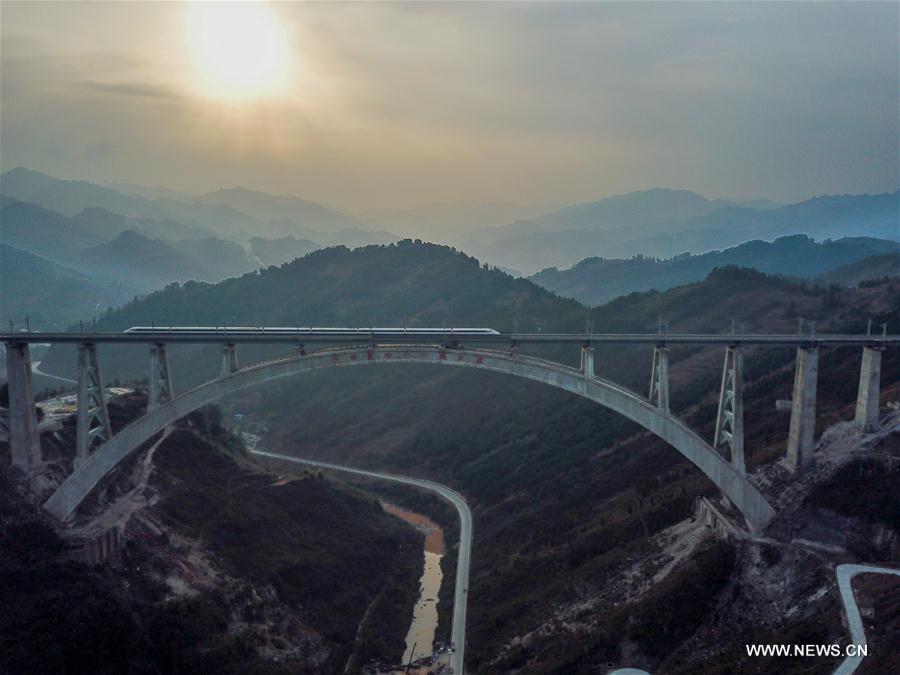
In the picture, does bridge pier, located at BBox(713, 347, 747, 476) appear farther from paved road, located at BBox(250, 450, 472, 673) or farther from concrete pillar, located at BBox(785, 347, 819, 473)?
paved road, located at BBox(250, 450, 472, 673)

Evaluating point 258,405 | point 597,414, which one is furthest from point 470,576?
point 258,405

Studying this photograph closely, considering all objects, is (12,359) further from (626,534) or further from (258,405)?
(258,405)

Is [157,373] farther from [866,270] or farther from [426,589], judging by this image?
[866,270]

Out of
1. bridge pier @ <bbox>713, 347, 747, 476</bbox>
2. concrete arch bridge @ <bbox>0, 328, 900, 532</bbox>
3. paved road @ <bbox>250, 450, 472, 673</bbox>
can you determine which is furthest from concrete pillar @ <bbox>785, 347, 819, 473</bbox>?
paved road @ <bbox>250, 450, 472, 673</bbox>

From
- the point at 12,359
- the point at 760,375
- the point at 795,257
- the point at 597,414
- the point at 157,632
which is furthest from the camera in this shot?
the point at 795,257

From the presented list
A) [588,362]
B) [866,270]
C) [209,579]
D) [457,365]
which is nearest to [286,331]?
[457,365]

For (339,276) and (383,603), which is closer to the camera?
(383,603)
